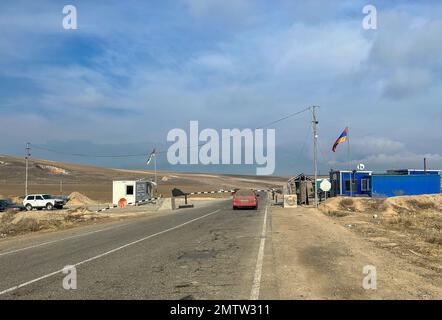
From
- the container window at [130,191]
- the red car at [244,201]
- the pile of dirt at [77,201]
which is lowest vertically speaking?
the pile of dirt at [77,201]

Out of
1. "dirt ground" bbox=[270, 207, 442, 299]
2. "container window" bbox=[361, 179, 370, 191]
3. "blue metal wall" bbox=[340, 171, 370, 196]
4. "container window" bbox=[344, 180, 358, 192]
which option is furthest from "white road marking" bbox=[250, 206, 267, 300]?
"container window" bbox=[344, 180, 358, 192]

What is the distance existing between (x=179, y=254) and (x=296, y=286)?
494cm

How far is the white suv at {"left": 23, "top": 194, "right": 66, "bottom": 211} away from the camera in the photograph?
47750 millimetres

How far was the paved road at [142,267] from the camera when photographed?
26.3 feet

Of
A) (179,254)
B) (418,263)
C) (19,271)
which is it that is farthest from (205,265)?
(418,263)

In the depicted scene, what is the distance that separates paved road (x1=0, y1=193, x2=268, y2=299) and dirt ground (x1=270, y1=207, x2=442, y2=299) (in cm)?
68

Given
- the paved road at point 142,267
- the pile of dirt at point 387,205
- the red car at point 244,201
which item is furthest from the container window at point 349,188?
the paved road at point 142,267

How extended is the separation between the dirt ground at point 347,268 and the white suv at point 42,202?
120 ft

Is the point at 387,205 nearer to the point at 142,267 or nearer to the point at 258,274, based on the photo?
the point at 258,274

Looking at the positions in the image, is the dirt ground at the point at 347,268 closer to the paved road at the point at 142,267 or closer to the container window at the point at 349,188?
the paved road at the point at 142,267

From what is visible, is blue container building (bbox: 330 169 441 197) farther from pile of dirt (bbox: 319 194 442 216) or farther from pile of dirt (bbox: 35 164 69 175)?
pile of dirt (bbox: 35 164 69 175)

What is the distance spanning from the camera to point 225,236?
16844mm

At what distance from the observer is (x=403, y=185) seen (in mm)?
46531

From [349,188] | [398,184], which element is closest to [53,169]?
[349,188]
